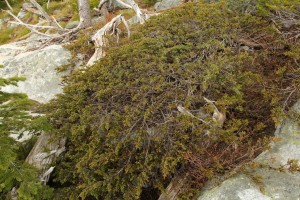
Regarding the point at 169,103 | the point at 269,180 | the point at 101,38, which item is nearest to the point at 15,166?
the point at 169,103

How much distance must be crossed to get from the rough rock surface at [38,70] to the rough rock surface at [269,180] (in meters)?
5.50

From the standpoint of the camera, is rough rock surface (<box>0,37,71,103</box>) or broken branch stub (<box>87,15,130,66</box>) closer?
broken branch stub (<box>87,15,130,66</box>)

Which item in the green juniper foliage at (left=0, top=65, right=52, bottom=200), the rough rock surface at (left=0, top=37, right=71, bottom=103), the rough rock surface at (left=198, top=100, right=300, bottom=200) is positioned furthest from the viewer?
the rough rock surface at (left=0, top=37, right=71, bottom=103)

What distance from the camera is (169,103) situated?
4.88 m

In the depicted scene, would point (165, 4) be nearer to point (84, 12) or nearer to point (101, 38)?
point (84, 12)

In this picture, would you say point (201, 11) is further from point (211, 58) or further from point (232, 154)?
point (232, 154)

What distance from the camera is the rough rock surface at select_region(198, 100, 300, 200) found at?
3.78m

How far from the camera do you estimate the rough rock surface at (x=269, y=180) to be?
3.78m

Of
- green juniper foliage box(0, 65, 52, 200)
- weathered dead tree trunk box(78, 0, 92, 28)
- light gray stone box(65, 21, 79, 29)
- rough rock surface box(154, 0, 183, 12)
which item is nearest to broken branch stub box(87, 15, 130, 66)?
weathered dead tree trunk box(78, 0, 92, 28)

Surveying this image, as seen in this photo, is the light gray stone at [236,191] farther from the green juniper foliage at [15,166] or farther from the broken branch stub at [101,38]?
the broken branch stub at [101,38]

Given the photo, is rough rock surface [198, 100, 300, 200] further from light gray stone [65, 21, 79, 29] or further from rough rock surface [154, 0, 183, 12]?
light gray stone [65, 21, 79, 29]

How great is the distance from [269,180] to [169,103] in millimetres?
1847

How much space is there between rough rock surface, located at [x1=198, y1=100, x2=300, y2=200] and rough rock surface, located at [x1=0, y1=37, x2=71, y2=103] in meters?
5.50

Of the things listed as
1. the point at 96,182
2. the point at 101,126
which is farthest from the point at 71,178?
the point at 101,126
